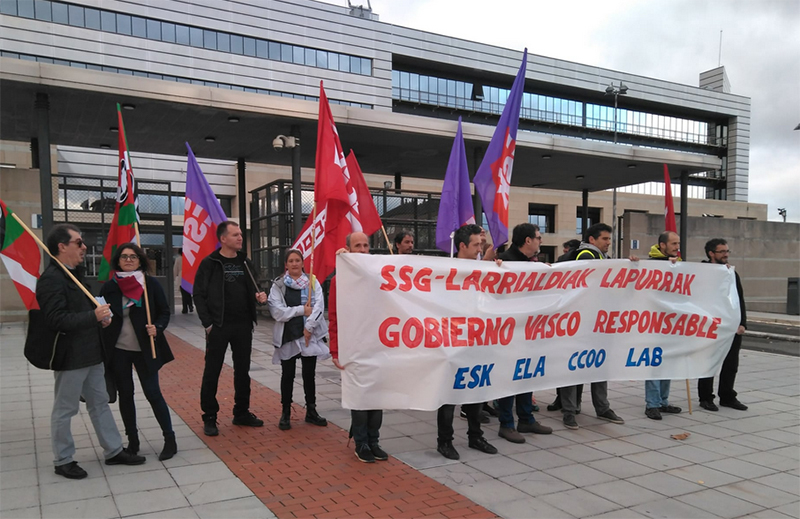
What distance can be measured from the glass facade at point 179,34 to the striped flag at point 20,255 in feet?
137

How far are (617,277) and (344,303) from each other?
321cm

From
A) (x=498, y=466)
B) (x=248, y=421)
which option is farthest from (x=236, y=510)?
(x=498, y=466)

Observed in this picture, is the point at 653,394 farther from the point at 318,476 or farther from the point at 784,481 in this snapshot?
the point at 318,476

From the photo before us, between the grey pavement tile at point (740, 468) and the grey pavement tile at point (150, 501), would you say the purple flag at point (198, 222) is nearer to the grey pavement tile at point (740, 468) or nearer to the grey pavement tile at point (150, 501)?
the grey pavement tile at point (150, 501)

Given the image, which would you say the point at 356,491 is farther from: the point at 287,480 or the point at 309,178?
the point at 309,178

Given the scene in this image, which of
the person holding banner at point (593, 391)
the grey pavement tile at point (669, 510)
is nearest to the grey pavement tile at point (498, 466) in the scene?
the grey pavement tile at point (669, 510)

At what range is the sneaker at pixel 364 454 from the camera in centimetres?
498

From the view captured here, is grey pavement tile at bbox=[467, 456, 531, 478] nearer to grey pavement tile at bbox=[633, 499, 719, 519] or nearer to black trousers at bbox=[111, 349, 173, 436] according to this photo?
grey pavement tile at bbox=[633, 499, 719, 519]

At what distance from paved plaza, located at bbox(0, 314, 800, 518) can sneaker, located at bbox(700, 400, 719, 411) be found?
12 cm

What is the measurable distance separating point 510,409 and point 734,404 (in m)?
3.33

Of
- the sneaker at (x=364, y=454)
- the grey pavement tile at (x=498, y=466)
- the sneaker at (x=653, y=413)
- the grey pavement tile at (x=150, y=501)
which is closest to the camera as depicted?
the grey pavement tile at (x=150, y=501)

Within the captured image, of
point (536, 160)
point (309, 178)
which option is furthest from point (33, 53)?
point (536, 160)

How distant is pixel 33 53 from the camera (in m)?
37.8

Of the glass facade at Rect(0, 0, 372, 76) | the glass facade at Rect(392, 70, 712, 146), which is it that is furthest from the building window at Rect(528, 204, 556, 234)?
the glass facade at Rect(0, 0, 372, 76)
